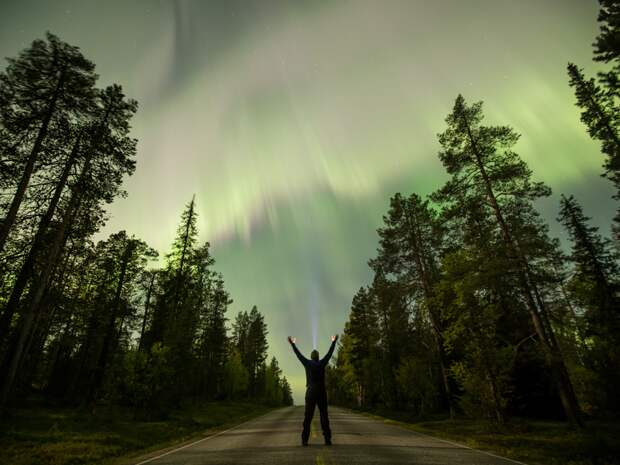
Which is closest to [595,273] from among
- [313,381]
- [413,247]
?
[413,247]

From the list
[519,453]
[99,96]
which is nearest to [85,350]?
[99,96]

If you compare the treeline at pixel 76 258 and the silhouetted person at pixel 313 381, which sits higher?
the treeline at pixel 76 258

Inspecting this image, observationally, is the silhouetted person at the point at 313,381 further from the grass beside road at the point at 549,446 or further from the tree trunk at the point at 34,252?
the tree trunk at the point at 34,252

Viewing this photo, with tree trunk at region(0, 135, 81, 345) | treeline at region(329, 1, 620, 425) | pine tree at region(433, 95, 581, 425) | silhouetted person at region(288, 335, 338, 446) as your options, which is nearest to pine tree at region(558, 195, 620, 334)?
treeline at region(329, 1, 620, 425)

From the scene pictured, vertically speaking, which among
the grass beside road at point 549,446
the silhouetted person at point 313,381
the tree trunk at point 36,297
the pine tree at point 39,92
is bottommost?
the grass beside road at point 549,446

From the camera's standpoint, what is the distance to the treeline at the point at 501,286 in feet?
47.2

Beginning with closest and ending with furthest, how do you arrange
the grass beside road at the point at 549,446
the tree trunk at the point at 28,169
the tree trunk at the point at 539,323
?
the grass beside road at the point at 549,446
the tree trunk at the point at 28,169
the tree trunk at the point at 539,323

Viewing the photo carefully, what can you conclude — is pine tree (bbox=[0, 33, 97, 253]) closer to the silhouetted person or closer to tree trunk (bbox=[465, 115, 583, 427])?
the silhouetted person

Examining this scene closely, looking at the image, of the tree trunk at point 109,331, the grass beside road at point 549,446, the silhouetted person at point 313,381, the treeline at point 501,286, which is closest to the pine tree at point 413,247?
the treeline at point 501,286

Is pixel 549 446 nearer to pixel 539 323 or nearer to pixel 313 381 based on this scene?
pixel 539 323

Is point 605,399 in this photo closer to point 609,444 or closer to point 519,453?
point 609,444

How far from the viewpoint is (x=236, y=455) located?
307 inches

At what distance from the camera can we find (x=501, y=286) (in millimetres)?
15391

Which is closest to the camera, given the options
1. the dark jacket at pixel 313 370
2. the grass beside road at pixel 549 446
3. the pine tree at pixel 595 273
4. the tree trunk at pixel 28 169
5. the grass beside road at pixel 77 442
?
the grass beside road at pixel 549 446
